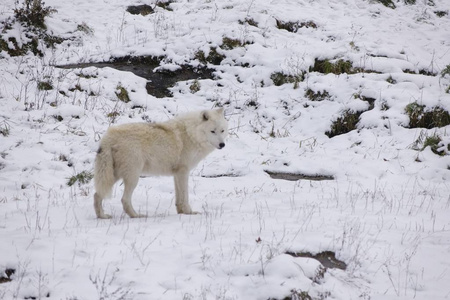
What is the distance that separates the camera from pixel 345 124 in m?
11.7

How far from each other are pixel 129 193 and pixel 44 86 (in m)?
7.01

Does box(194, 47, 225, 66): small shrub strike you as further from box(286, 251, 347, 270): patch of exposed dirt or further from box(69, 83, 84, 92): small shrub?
box(286, 251, 347, 270): patch of exposed dirt

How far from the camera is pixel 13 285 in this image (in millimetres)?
3785

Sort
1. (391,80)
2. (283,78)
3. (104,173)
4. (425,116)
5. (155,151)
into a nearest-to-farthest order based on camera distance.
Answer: (104,173), (155,151), (425,116), (391,80), (283,78)

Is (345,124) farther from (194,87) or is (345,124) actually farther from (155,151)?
(155,151)

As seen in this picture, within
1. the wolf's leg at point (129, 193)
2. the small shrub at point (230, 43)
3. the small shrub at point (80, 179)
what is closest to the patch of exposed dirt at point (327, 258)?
the wolf's leg at point (129, 193)

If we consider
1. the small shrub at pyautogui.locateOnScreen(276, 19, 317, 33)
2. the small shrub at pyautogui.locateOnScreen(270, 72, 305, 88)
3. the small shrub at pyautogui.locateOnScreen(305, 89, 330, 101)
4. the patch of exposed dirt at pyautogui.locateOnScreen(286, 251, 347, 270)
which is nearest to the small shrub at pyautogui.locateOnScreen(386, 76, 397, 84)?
the small shrub at pyautogui.locateOnScreen(305, 89, 330, 101)

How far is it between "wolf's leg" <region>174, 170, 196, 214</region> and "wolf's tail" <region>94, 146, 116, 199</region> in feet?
4.24

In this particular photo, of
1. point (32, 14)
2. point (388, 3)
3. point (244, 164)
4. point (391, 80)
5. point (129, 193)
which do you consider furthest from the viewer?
point (388, 3)

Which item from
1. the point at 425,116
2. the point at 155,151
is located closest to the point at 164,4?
the point at 425,116

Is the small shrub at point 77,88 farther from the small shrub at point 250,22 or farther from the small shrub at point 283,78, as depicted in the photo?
the small shrub at point 250,22

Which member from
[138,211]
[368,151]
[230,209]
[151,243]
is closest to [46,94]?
[138,211]

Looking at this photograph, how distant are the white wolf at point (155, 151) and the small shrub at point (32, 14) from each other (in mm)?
9746

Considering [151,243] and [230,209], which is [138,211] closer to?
[230,209]
